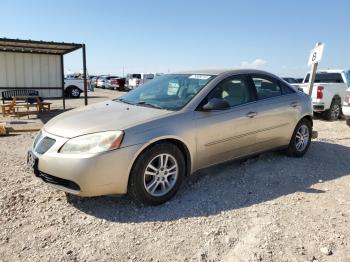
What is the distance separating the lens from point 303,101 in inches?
241

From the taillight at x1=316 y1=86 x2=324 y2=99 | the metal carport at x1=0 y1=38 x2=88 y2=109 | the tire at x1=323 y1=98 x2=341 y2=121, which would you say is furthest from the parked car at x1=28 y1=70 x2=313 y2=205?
the metal carport at x1=0 y1=38 x2=88 y2=109


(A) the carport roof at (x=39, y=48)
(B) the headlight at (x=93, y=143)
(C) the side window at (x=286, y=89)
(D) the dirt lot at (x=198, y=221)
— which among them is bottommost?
(D) the dirt lot at (x=198, y=221)

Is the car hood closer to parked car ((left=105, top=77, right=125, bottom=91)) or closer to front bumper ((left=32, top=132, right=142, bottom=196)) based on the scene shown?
front bumper ((left=32, top=132, right=142, bottom=196))

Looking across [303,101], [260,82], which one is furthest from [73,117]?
[303,101]

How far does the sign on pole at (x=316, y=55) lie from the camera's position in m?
7.52

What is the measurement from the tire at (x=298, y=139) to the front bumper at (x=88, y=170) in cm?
323

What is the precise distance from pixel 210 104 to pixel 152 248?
1.89 metres

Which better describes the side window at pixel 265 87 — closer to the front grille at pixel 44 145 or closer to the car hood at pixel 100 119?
the car hood at pixel 100 119

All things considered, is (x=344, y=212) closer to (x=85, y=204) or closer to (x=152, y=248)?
(x=152, y=248)

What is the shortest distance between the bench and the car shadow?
10.3 metres

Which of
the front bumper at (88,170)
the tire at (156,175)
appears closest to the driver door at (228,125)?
the tire at (156,175)

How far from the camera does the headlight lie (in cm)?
365

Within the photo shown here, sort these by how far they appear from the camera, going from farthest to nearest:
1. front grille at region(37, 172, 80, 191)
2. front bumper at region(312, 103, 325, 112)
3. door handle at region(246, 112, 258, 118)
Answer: front bumper at region(312, 103, 325, 112), door handle at region(246, 112, 258, 118), front grille at region(37, 172, 80, 191)

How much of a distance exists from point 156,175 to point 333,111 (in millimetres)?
9816
